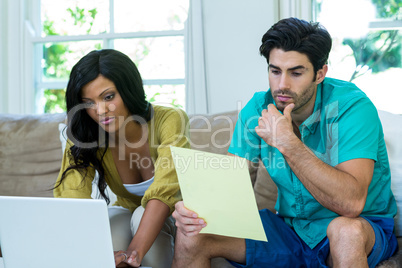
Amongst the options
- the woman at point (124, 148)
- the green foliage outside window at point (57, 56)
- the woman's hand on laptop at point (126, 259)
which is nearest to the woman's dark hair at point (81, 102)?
the woman at point (124, 148)

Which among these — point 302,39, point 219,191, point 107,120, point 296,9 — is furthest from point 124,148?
point 296,9

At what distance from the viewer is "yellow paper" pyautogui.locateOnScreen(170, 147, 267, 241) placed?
4.05 ft

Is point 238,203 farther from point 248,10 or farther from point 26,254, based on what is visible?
point 248,10

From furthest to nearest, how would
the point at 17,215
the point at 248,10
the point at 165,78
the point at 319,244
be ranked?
the point at 165,78
the point at 248,10
the point at 319,244
the point at 17,215

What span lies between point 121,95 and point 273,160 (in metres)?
0.57

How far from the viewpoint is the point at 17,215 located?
3.73ft

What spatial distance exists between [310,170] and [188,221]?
1.24ft

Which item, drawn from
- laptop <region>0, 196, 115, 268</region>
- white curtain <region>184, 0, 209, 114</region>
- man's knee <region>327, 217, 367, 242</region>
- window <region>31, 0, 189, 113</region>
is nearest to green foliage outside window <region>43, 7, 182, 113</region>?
window <region>31, 0, 189, 113</region>

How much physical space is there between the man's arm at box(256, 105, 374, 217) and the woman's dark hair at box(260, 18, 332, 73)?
278mm

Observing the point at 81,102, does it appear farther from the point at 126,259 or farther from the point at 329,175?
the point at 329,175

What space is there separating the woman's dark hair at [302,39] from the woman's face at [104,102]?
21.8 inches

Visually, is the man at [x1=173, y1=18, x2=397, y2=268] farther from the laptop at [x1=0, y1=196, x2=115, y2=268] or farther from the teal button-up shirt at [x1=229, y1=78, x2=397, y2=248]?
the laptop at [x1=0, y1=196, x2=115, y2=268]

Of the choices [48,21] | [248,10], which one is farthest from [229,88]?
[48,21]

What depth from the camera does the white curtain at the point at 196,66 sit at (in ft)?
8.74
